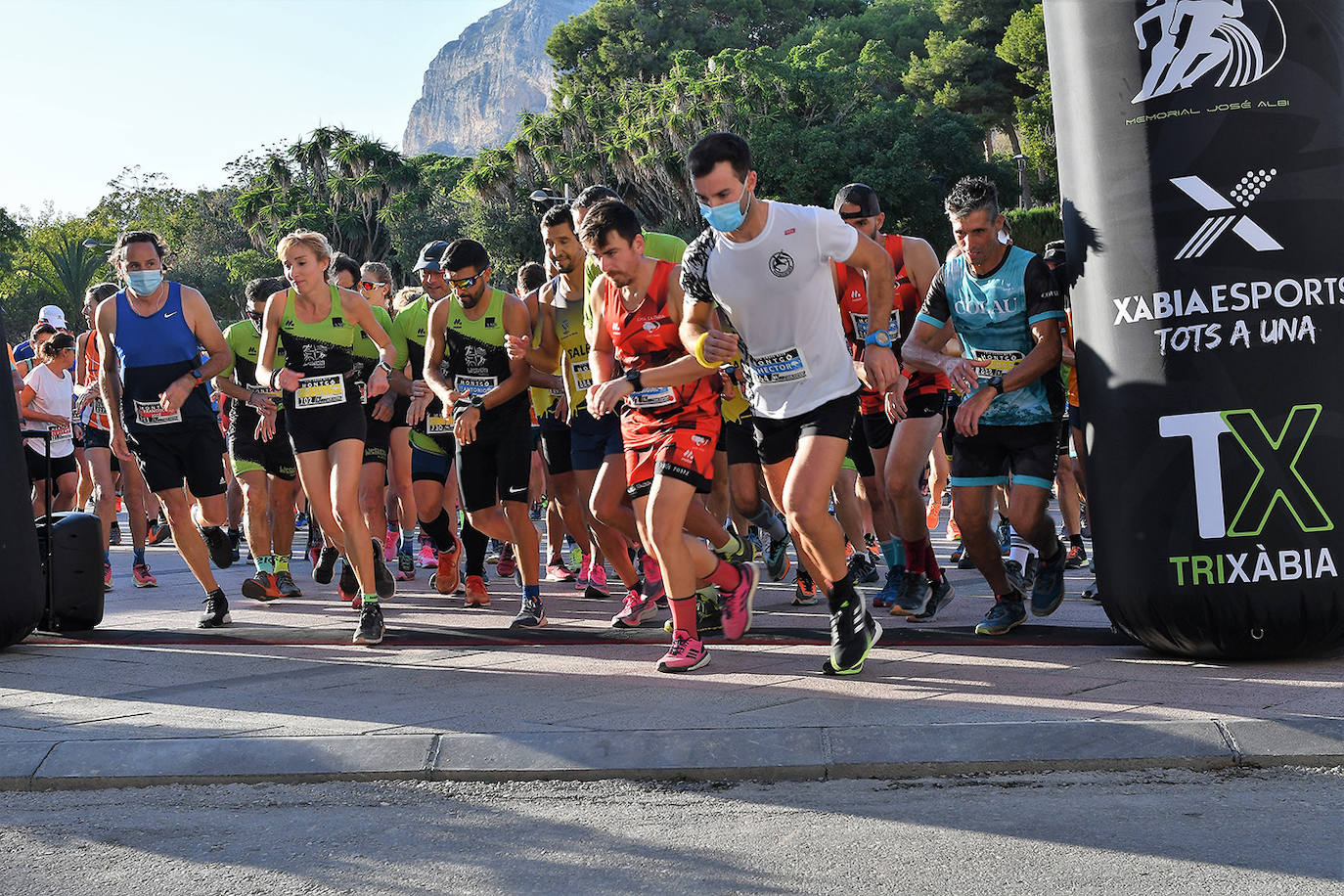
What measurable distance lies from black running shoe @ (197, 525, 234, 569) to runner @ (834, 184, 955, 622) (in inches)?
159

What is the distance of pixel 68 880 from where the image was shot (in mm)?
3863

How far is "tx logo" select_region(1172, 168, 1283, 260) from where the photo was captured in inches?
223

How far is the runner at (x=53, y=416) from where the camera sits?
1188 cm

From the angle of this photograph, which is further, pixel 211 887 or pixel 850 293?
pixel 850 293

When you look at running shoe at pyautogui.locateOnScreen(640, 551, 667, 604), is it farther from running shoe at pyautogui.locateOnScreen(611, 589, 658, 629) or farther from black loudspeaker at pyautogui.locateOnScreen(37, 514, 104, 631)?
black loudspeaker at pyautogui.locateOnScreen(37, 514, 104, 631)

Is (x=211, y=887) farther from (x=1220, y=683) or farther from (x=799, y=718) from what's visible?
(x=1220, y=683)

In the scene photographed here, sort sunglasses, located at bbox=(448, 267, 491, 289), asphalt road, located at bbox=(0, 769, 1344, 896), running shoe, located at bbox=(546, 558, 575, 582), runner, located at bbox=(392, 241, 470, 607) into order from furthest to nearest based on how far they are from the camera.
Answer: running shoe, located at bbox=(546, 558, 575, 582) < runner, located at bbox=(392, 241, 470, 607) < sunglasses, located at bbox=(448, 267, 491, 289) < asphalt road, located at bbox=(0, 769, 1344, 896)

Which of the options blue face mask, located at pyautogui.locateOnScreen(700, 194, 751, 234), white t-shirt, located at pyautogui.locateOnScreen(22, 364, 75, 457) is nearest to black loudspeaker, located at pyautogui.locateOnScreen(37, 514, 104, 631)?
white t-shirt, located at pyautogui.locateOnScreen(22, 364, 75, 457)

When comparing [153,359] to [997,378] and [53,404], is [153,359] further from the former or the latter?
[997,378]

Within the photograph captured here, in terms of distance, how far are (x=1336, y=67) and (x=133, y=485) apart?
9.41 meters

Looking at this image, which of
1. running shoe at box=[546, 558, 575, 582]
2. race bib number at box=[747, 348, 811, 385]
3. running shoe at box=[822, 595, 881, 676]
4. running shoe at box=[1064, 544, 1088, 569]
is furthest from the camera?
running shoe at box=[546, 558, 575, 582]

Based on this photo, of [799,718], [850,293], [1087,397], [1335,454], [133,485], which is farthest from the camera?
[133,485]

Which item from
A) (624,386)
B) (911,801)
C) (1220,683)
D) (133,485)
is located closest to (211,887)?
(911,801)

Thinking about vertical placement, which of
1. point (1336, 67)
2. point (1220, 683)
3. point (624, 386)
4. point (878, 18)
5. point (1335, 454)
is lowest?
point (1220, 683)
